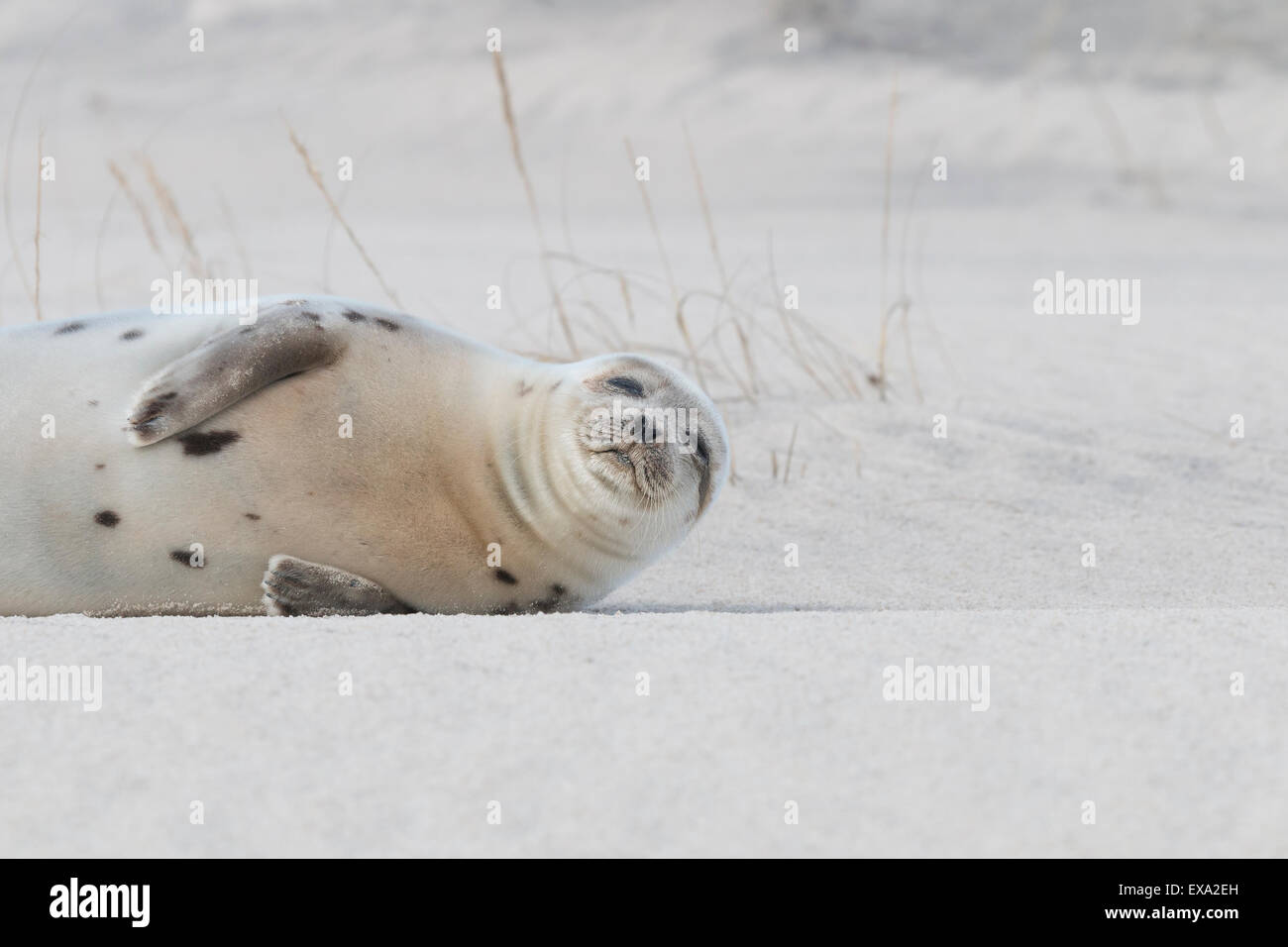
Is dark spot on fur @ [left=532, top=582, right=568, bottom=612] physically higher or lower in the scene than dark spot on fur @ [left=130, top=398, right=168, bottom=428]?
lower

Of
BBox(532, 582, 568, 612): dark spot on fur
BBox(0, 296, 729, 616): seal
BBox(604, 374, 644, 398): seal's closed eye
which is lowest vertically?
BBox(532, 582, 568, 612): dark spot on fur

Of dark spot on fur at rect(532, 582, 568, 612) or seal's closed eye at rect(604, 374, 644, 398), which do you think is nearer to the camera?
dark spot on fur at rect(532, 582, 568, 612)

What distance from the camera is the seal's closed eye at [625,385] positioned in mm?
3225

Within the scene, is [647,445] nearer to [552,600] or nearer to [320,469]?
[552,600]

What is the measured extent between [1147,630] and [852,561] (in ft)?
4.75

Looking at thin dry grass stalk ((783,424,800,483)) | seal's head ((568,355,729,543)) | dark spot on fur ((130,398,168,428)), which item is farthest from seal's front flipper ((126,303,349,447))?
thin dry grass stalk ((783,424,800,483))

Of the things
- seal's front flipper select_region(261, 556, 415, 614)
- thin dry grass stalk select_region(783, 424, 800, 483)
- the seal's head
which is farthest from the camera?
thin dry grass stalk select_region(783, 424, 800, 483)

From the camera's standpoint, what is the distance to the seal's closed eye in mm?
3225

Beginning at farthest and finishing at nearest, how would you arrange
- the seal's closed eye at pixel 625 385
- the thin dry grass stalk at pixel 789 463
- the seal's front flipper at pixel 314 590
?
1. the thin dry grass stalk at pixel 789 463
2. the seal's closed eye at pixel 625 385
3. the seal's front flipper at pixel 314 590

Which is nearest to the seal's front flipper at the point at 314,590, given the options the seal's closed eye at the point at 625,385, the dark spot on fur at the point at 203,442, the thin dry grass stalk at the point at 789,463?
the dark spot on fur at the point at 203,442

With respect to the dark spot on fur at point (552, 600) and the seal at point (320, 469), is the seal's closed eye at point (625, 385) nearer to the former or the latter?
the seal at point (320, 469)

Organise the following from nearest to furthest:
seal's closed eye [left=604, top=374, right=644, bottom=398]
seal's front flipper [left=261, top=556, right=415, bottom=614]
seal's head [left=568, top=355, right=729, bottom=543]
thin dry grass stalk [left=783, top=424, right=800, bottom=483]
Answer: seal's front flipper [left=261, top=556, right=415, bottom=614] → seal's head [left=568, top=355, right=729, bottom=543] → seal's closed eye [left=604, top=374, right=644, bottom=398] → thin dry grass stalk [left=783, top=424, right=800, bottom=483]

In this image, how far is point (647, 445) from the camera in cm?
313

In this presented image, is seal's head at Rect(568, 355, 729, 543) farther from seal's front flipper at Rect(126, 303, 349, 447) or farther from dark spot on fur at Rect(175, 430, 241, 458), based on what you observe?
dark spot on fur at Rect(175, 430, 241, 458)
